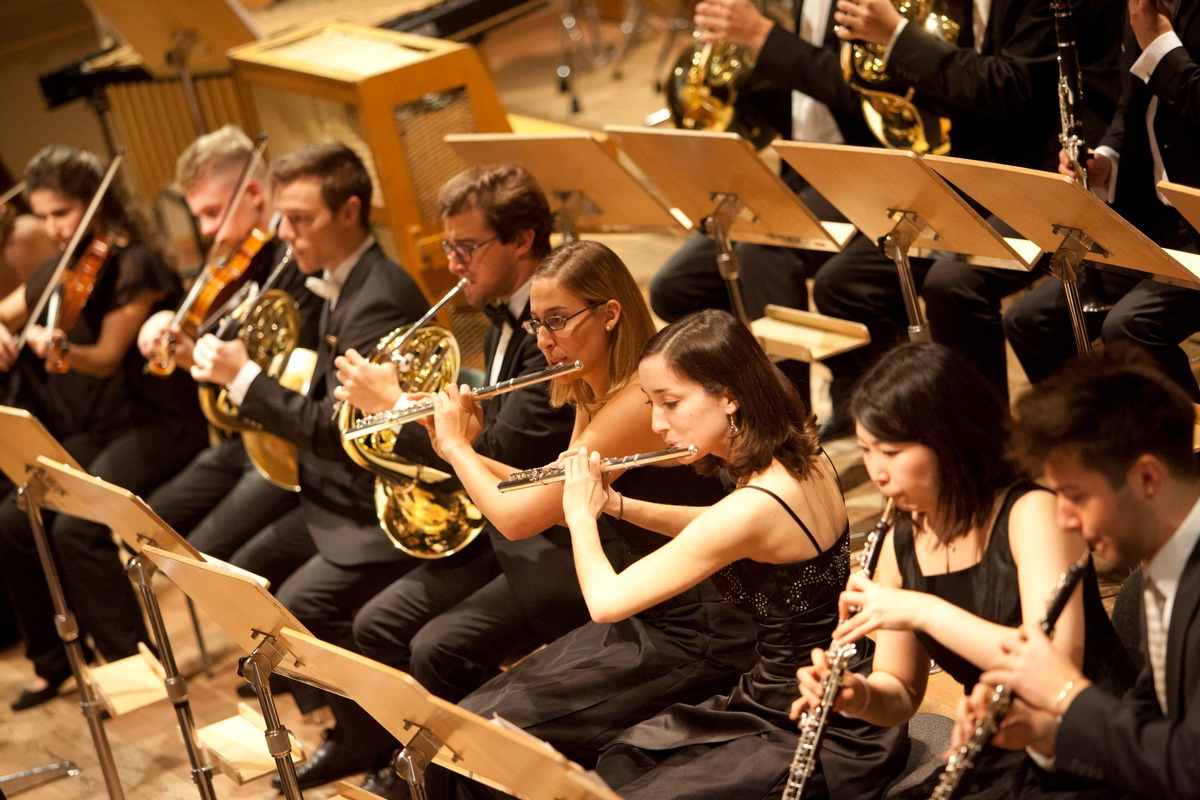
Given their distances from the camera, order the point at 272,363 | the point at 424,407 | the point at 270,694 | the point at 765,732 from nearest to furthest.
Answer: the point at 765,732 < the point at 270,694 < the point at 424,407 < the point at 272,363

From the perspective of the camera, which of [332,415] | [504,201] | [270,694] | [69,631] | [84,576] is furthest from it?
[84,576]

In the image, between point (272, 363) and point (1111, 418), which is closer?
point (1111, 418)

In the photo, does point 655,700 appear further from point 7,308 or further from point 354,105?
point 7,308

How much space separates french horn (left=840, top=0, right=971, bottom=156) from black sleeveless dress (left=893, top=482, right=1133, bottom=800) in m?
1.70

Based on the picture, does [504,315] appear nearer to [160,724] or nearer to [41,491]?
[41,491]

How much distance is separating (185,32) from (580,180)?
2.65 m

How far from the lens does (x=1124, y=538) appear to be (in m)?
1.67

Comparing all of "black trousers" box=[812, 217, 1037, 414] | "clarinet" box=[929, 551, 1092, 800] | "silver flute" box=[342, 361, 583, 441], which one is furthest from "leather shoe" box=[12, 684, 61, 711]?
"clarinet" box=[929, 551, 1092, 800]

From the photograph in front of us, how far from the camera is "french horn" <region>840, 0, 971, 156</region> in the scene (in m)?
3.43

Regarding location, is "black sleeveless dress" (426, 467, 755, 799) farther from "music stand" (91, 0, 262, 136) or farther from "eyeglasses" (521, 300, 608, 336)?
"music stand" (91, 0, 262, 136)

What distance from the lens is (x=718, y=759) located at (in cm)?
226

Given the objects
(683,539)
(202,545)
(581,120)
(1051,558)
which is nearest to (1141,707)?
(1051,558)

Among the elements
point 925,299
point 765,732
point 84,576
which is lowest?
point 84,576

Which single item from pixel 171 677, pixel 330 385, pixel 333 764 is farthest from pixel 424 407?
pixel 333 764
